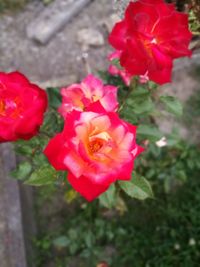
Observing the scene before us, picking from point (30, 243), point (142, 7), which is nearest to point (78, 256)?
point (30, 243)

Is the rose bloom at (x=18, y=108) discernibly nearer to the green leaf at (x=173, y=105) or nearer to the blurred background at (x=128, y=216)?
the green leaf at (x=173, y=105)

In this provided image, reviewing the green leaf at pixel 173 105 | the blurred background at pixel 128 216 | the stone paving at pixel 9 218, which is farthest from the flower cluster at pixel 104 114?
the stone paving at pixel 9 218

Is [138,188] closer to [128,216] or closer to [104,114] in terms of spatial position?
[104,114]

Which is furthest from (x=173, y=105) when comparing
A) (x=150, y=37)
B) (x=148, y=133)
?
(x=150, y=37)

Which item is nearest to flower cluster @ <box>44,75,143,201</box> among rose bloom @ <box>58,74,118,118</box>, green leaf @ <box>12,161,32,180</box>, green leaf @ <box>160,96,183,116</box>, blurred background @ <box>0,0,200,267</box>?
rose bloom @ <box>58,74,118,118</box>

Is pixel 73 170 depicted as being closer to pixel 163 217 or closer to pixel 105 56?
pixel 163 217

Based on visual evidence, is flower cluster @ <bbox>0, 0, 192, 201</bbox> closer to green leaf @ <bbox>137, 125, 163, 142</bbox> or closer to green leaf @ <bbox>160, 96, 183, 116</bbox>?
green leaf @ <bbox>160, 96, 183, 116</bbox>
